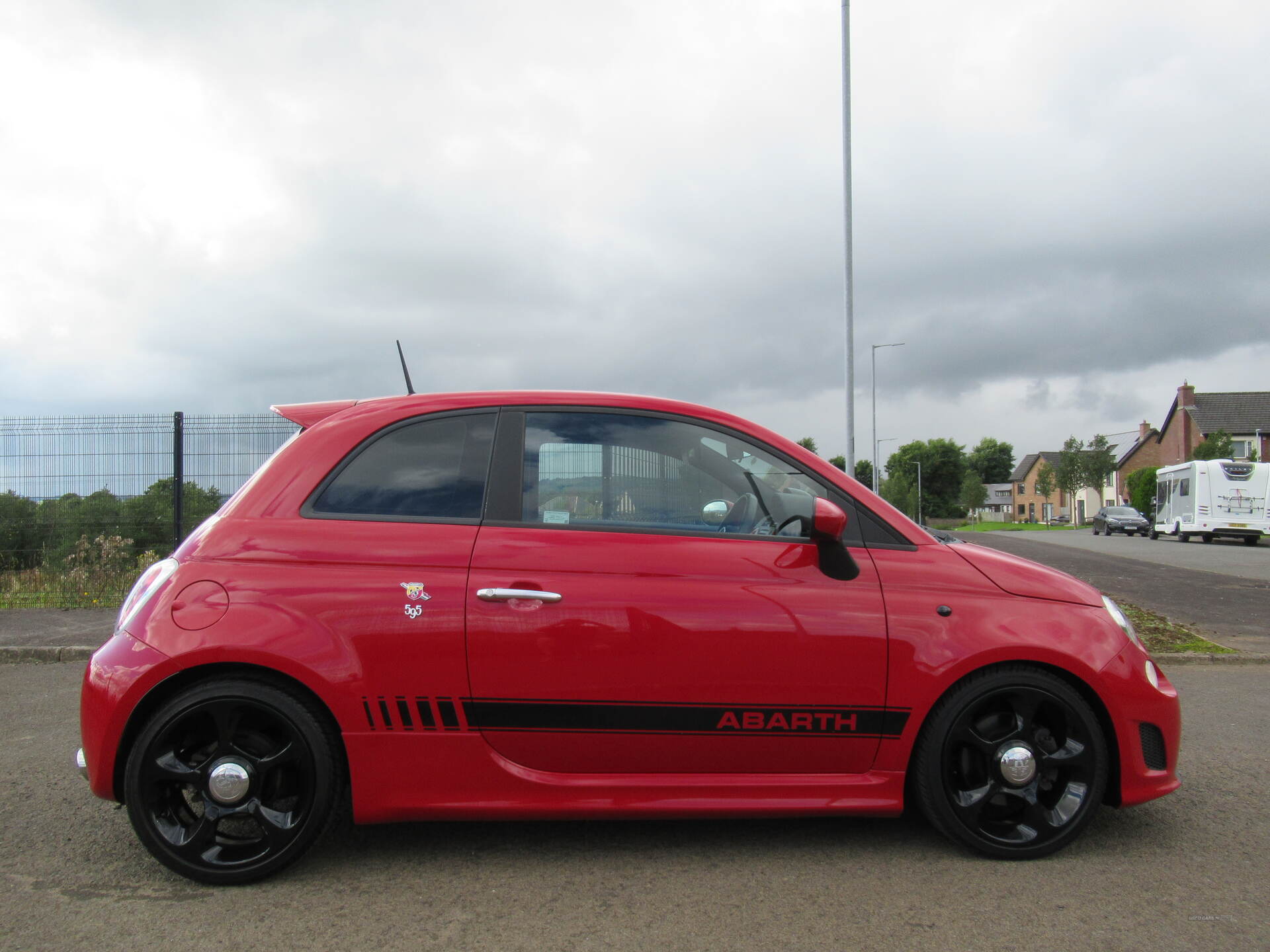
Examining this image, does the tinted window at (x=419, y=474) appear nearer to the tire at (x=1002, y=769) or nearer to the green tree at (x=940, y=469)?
the tire at (x=1002, y=769)

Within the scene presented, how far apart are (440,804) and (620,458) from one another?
1323mm

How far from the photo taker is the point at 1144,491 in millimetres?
52406

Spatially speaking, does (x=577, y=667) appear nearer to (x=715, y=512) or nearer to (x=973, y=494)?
(x=715, y=512)

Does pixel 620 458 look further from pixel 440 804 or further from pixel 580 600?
pixel 440 804

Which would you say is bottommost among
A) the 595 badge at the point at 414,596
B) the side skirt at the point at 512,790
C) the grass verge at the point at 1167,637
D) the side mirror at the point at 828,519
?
the grass verge at the point at 1167,637

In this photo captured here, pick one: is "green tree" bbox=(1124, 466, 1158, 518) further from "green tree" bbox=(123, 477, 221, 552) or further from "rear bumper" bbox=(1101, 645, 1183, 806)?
"rear bumper" bbox=(1101, 645, 1183, 806)

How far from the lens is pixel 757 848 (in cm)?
329

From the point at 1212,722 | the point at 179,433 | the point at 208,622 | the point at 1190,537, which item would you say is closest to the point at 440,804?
the point at 208,622

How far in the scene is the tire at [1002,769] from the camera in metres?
3.14

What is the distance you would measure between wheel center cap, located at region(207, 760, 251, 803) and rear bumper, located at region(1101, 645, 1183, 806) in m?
2.90

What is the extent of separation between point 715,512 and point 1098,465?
73537 millimetres

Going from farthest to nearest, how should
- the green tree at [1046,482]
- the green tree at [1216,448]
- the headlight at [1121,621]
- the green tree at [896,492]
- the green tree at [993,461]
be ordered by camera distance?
the green tree at [993,461], the green tree at [1046,482], the green tree at [1216,448], the green tree at [896,492], the headlight at [1121,621]

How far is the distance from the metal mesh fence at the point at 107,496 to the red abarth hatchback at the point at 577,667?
313 inches

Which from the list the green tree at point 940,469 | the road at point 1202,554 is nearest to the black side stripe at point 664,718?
the road at point 1202,554
